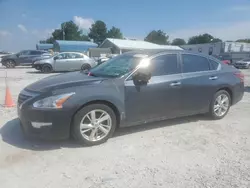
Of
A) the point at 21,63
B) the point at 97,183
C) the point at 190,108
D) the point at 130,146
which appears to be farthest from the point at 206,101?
the point at 21,63

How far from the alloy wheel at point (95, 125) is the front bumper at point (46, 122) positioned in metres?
0.27

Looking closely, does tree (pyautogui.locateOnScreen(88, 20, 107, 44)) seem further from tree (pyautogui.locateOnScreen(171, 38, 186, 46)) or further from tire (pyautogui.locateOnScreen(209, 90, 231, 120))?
tire (pyautogui.locateOnScreen(209, 90, 231, 120))

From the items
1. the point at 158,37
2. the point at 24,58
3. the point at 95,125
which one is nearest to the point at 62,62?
the point at 24,58

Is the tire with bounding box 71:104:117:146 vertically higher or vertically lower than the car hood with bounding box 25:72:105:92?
lower

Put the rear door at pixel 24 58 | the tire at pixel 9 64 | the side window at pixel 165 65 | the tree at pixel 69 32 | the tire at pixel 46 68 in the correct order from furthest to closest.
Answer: the tree at pixel 69 32
the rear door at pixel 24 58
the tire at pixel 9 64
the tire at pixel 46 68
the side window at pixel 165 65

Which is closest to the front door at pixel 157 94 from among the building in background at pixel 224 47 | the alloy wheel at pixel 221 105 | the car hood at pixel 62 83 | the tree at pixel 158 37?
the car hood at pixel 62 83

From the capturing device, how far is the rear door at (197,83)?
189 inches

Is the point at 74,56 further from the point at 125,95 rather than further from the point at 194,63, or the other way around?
the point at 125,95

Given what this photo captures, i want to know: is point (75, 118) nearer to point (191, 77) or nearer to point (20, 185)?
point (20, 185)

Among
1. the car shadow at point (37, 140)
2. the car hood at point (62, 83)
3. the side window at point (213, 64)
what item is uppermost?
the side window at point (213, 64)

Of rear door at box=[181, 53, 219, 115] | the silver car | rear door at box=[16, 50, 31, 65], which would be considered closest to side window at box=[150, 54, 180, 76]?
rear door at box=[181, 53, 219, 115]

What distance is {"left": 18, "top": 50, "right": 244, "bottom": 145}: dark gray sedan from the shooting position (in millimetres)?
3674

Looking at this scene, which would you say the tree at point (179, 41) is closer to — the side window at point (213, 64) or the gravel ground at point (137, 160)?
the side window at point (213, 64)

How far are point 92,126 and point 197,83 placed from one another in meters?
2.38
